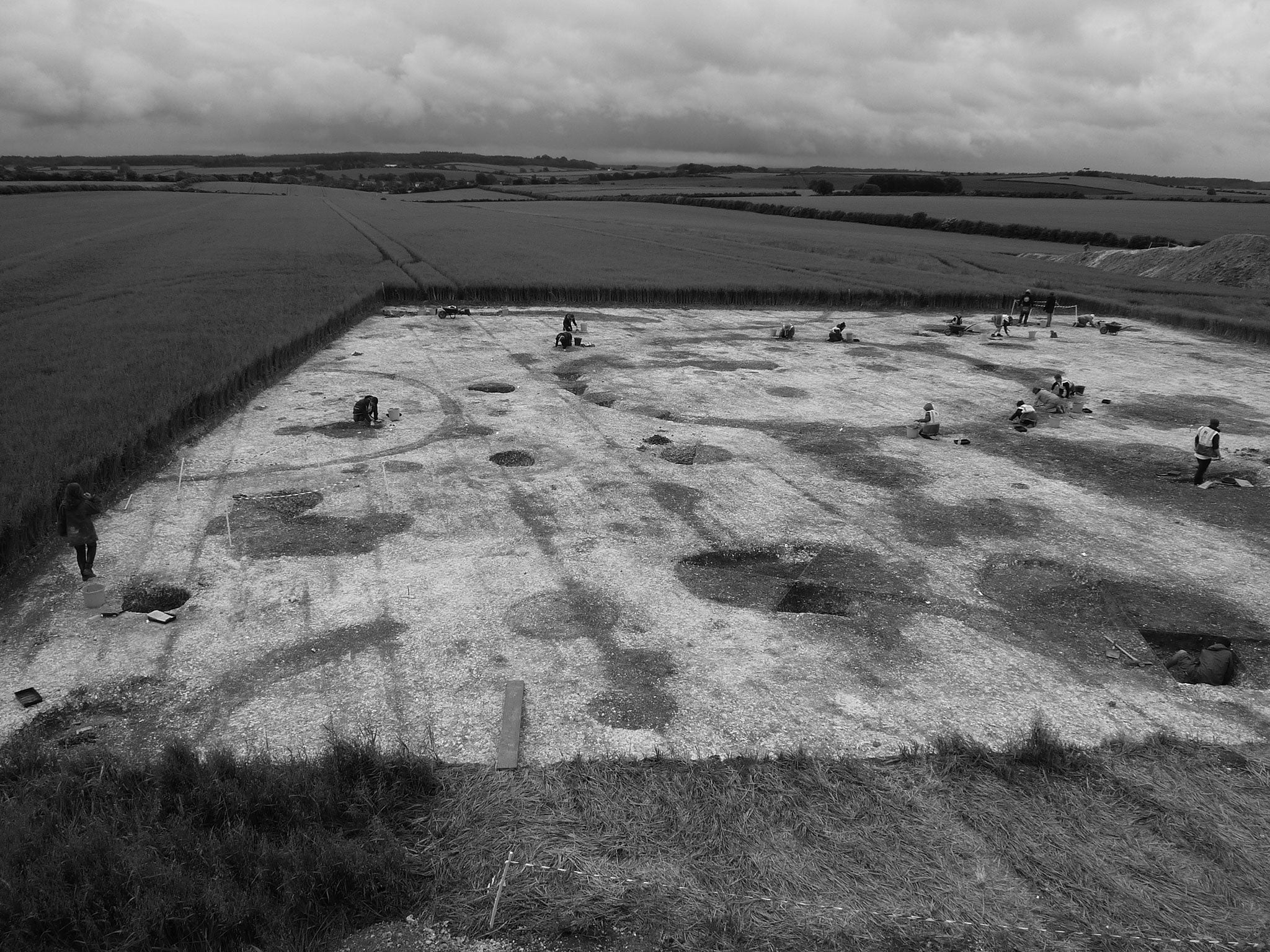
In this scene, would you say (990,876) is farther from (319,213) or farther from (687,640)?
(319,213)

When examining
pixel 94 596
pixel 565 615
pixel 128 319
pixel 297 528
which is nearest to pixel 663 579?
pixel 565 615

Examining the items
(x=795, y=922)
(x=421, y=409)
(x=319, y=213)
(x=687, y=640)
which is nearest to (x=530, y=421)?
(x=421, y=409)

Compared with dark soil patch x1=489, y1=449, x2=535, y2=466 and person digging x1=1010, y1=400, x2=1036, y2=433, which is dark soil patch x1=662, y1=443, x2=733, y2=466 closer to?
dark soil patch x1=489, y1=449, x2=535, y2=466

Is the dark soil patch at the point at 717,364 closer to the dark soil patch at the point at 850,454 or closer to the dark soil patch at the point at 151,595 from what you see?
the dark soil patch at the point at 850,454

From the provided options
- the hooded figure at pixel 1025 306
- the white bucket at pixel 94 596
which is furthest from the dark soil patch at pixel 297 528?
the hooded figure at pixel 1025 306

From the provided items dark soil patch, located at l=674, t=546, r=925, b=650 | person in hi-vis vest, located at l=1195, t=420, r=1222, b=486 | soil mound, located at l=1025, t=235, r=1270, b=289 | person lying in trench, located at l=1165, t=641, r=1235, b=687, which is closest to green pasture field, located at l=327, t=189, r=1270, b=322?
soil mound, located at l=1025, t=235, r=1270, b=289

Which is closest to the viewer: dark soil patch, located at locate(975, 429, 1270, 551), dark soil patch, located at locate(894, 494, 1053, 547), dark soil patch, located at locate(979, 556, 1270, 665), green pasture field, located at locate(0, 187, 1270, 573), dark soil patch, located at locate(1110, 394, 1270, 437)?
dark soil patch, located at locate(979, 556, 1270, 665)

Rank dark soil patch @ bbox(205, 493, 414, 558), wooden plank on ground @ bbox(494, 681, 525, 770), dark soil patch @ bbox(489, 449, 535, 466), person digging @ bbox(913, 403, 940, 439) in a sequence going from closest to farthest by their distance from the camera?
wooden plank on ground @ bbox(494, 681, 525, 770) < dark soil patch @ bbox(205, 493, 414, 558) < dark soil patch @ bbox(489, 449, 535, 466) < person digging @ bbox(913, 403, 940, 439)
